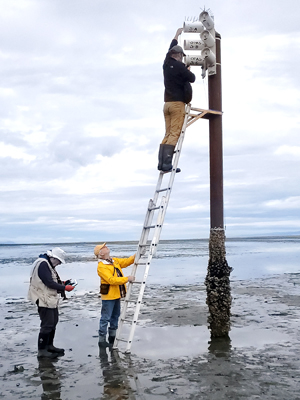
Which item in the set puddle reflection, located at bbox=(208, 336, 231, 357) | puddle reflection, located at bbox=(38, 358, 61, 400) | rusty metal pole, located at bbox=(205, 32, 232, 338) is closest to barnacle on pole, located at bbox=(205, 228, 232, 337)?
rusty metal pole, located at bbox=(205, 32, 232, 338)

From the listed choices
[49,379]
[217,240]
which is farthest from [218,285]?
[49,379]

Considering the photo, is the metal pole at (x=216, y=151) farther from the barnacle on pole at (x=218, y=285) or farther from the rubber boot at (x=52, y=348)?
the rubber boot at (x=52, y=348)

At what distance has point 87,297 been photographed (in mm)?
14562

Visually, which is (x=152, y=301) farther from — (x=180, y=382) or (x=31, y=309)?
(x=180, y=382)

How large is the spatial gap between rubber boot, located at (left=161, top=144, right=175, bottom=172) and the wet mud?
3371mm

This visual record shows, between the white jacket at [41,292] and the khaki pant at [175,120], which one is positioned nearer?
the white jacket at [41,292]

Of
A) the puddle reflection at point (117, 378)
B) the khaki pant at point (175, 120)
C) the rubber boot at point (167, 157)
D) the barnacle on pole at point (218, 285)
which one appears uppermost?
the khaki pant at point (175, 120)

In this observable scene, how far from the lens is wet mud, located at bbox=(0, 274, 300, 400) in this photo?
6004 millimetres

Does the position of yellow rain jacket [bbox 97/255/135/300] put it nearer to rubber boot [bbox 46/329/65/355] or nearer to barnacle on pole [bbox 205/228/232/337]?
rubber boot [bbox 46/329/65/355]

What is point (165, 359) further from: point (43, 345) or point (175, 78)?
point (175, 78)

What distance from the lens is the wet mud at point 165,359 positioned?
6004 mm

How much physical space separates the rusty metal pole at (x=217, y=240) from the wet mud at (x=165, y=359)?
0.49 metres

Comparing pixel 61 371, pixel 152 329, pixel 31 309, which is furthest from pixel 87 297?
pixel 61 371

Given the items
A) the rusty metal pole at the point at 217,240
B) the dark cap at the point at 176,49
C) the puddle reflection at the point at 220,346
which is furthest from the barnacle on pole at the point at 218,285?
the dark cap at the point at 176,49
